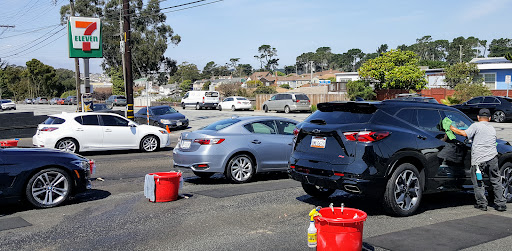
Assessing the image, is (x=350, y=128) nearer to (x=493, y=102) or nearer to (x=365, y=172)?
(x=365, y=172)

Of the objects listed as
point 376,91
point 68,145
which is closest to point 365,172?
point 68,145

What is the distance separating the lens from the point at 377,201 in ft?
27.8

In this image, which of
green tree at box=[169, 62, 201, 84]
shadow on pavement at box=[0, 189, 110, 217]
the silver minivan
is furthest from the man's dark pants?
green tree at box=[169, 62, 201, 84]

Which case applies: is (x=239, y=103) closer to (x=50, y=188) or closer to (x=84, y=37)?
(x=84, y=37)

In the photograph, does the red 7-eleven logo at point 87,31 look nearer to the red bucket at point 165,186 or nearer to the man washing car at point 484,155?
the red bucket at point 165,186

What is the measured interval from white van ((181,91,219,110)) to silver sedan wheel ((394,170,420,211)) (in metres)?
43.2

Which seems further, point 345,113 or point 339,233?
point 345,113

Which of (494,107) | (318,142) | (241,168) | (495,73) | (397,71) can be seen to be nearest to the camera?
(318,142)

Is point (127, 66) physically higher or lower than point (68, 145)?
higher

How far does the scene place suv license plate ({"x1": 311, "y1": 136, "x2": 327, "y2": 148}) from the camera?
7348 millimetres

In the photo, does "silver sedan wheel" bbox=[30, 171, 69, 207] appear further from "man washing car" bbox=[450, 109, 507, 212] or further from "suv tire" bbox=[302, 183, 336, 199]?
"man washing car" bbox=[450, 109, 507, 212]

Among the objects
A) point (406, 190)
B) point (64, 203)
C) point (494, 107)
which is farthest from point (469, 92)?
point (64, 203)

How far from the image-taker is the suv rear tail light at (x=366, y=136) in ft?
22.8

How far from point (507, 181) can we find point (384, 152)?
9.88ft
